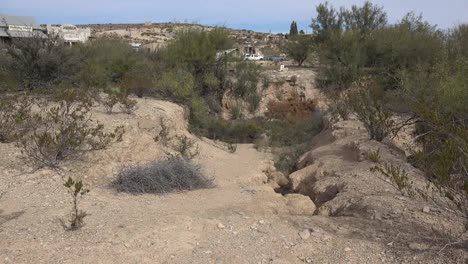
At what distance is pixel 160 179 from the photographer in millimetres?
8594

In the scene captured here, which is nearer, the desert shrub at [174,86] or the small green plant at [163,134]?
the small green plant at [163,134]

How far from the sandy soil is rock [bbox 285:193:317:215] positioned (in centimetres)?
2

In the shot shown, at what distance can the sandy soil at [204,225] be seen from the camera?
5152 mm

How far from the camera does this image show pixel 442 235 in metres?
5.45

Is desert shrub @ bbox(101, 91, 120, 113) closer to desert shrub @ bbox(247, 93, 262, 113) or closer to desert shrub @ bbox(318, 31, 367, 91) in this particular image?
desert shrub @ bbox(247, 93, 262, 113)

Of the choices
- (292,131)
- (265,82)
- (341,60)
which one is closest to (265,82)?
(265,82)

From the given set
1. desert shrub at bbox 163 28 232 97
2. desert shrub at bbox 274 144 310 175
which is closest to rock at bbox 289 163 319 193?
desert shrub at bbox 274 144 310 175

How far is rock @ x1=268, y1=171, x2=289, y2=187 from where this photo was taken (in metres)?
12.0

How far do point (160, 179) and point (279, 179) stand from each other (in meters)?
4.43

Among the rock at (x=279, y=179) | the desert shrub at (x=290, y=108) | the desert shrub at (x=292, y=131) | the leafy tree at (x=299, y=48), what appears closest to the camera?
Answer: the rock at (x=279, y=179)

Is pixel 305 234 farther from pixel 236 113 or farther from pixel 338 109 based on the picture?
pixel 236 113

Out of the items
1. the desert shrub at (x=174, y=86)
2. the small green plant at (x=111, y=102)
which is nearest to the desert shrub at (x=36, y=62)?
the small green plant at (x=111, y=102)

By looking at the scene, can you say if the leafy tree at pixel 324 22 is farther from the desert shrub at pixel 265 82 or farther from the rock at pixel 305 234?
Answer: the rock at pixel 305 234

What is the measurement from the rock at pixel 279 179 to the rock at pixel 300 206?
2.75 m
